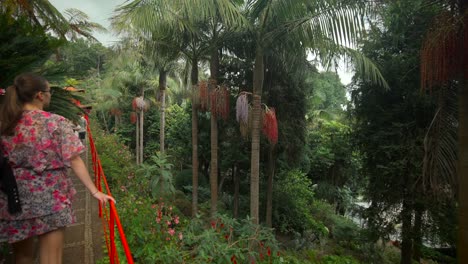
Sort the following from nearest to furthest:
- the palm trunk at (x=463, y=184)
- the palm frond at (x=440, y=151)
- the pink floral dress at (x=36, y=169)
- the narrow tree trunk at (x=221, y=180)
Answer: the pink floral dress at (x=36, y=169) → the palm trunk at (x=463, y=184) → the palm frond at (x=440, y=151) → the narrow tree trunk at (x=221, y=180)

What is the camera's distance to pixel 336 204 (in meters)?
17.9

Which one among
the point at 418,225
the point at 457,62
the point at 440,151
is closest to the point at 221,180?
the point at 418,225

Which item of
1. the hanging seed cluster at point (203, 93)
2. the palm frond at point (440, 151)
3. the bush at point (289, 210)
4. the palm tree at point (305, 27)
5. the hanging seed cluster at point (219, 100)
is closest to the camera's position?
the palm frond at point (440, 151)

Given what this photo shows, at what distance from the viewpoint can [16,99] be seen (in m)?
1.95

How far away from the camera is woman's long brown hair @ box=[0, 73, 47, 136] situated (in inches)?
75.5

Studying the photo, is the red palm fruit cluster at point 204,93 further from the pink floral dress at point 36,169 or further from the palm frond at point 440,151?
the pink floral dress at point 36,169

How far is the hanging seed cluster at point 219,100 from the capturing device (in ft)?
26.8

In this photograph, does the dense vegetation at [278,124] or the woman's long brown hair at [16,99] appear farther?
the dense vegetation at [278,124]

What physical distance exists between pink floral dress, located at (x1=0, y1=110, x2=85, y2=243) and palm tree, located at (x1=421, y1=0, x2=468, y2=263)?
10.1ft

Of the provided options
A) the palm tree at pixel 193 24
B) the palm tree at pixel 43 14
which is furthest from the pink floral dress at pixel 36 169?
the palm tree at pixel 193 24

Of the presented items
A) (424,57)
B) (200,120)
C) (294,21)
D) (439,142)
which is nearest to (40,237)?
(424,57)

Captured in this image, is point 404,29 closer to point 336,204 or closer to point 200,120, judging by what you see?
point 200,120

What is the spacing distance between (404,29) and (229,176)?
30.2 ft

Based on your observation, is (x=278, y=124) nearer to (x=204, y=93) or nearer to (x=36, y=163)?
(x=204, y=93)
